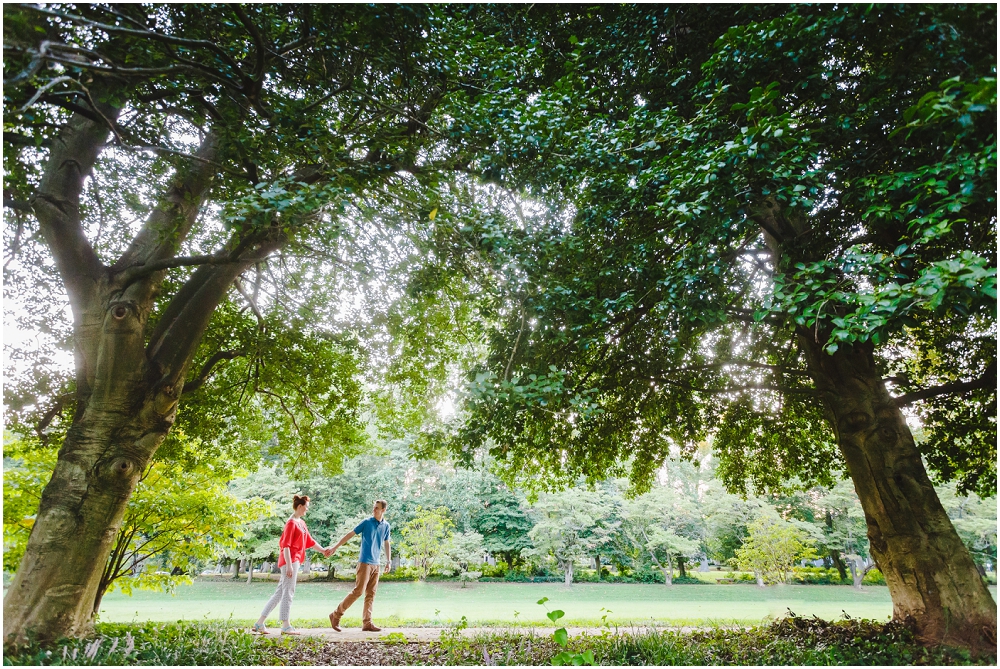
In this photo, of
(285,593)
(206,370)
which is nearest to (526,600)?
(285,593)

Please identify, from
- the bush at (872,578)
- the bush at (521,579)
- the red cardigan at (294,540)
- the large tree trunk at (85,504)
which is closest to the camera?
the large tree trunk at (85,504)

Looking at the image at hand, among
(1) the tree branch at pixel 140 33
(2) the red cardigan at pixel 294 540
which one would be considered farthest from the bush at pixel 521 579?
(1) the tree branch at pixel 140 33

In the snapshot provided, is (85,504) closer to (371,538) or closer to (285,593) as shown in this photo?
(285,593)

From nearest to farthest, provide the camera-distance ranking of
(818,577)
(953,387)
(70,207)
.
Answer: (70,207)
(953,387)
(818,577)

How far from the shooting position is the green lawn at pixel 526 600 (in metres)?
13.1

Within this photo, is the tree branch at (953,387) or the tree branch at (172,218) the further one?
the tree branch at (172,218)

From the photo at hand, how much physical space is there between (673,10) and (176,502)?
9352mm

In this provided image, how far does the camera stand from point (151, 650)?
4602 millimetres

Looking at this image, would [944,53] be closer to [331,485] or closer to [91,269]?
[91,269]

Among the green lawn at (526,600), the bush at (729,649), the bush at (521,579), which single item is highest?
the bush at (729,649)

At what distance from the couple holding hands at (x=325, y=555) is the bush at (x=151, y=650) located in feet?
2.24

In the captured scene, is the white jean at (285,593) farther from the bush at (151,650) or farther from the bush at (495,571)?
the bush at (495,571)

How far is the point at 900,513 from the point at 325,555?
7028mm

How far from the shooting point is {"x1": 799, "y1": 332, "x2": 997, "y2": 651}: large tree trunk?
4922 millimetres
